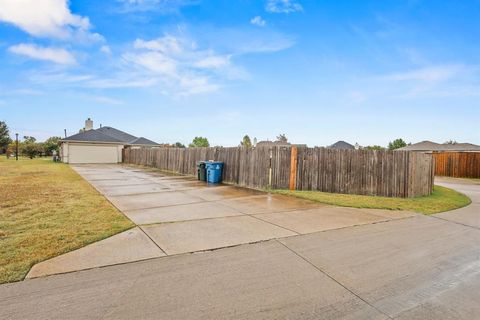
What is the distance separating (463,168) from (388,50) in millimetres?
14450

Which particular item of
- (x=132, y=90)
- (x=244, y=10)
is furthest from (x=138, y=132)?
(x=244, y=10)

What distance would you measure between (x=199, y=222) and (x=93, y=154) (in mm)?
32698

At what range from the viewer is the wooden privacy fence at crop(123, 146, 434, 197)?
10.5 meters

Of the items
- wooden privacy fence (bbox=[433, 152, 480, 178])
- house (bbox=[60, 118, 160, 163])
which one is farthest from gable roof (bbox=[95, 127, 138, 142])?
wooden privacy fence (bbox=[433, 152, 480, 178])

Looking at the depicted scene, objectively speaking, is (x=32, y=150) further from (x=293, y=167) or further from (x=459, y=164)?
(x=459, y=164)

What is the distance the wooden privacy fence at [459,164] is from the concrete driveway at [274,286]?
22.4 metres

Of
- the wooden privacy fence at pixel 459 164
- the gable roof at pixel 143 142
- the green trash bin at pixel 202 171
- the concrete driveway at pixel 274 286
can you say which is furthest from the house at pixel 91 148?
the wooden privacy fence at pixel 459 164

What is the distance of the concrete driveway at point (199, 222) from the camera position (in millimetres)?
4169

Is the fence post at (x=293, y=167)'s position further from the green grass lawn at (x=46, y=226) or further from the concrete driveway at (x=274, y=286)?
the green grass lawn at (x=46, y=226)

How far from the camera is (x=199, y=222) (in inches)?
244

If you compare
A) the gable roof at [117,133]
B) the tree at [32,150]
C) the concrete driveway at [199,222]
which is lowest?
the concrete driveway at [199,222]

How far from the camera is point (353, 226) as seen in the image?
19.8 feet

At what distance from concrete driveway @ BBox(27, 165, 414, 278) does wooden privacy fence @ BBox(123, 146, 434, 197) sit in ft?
7.74

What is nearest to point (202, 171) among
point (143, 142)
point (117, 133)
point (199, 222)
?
point (199, 222)
